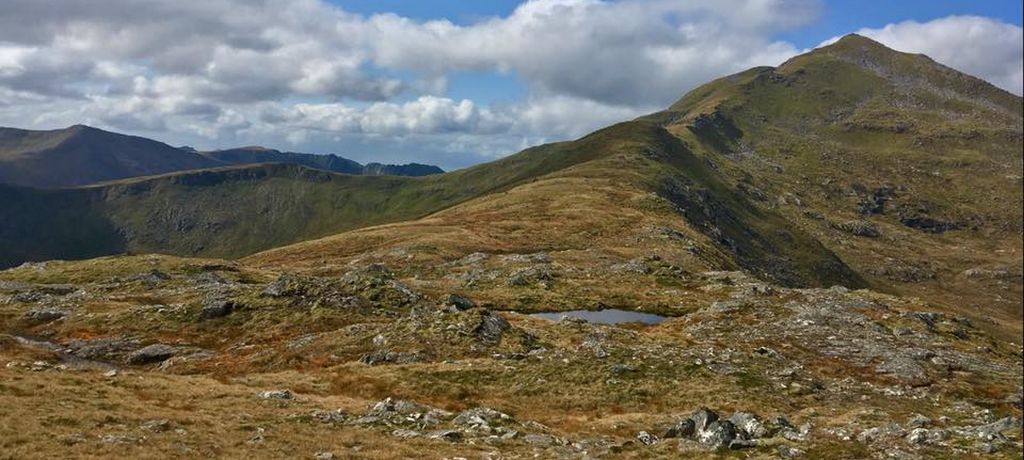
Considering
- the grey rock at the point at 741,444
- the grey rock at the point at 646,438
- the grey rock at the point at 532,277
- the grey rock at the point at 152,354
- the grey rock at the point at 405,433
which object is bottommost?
the grey rock at the point at 152,354

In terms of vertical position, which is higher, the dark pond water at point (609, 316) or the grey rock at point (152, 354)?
the dark pond water at point (609, 316)

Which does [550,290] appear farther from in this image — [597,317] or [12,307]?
[12,307]

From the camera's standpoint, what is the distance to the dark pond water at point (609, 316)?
73.9 meters

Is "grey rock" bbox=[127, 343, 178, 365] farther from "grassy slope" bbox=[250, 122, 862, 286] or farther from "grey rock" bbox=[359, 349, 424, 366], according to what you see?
"grassy slope" bbox=[250, 122, 862, 286]

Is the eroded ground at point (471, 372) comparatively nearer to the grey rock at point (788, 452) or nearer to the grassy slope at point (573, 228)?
the grey rock at point (788, 452)

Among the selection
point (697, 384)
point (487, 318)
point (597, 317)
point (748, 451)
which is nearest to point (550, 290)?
point (597, 317)

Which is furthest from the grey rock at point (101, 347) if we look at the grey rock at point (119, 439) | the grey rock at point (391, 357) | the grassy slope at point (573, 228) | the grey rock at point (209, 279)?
the grassy slope at point (573, 228)

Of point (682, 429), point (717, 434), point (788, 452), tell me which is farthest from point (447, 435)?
point (788, 452)

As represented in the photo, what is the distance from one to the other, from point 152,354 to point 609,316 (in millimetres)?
49637

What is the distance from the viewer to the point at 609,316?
7650cm

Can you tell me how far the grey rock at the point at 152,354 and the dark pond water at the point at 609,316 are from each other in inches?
1514

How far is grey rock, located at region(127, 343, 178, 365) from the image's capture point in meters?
51.3

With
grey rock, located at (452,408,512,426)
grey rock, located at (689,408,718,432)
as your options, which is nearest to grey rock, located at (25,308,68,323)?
grey rock, located at (452,408,512,426)

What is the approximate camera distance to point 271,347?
181ft
